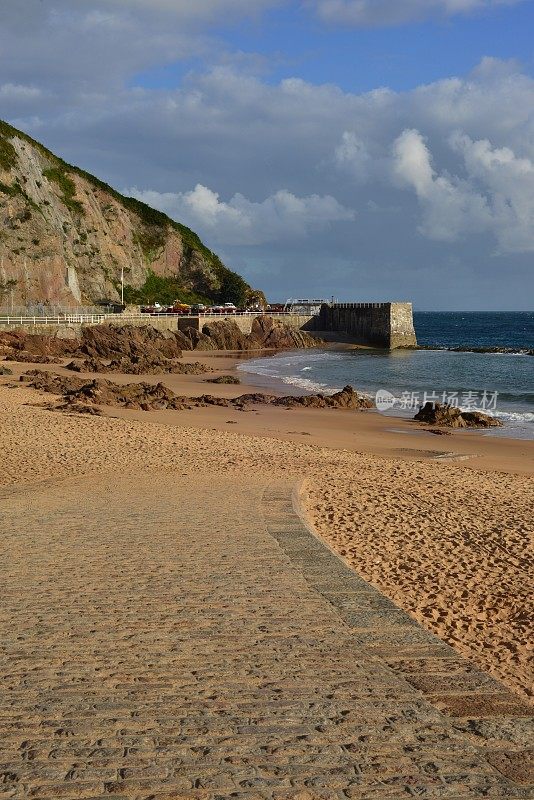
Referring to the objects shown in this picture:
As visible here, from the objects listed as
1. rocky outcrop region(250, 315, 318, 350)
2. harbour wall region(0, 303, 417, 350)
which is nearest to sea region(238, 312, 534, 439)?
rocky outcrop region(250, 315, 318, 350)

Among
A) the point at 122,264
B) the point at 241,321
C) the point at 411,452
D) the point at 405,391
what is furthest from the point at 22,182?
the point at 411,452

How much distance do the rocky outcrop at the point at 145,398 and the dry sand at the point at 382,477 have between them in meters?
1.05

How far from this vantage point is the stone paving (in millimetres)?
4695

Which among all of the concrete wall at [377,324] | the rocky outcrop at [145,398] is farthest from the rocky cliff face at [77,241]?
the rocky outcrop at [145,398]

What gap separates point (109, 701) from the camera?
18.5 feet

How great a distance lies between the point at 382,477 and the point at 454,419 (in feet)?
36.9

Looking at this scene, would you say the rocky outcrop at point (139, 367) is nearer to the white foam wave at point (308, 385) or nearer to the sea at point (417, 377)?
the sea at point (417, 377)

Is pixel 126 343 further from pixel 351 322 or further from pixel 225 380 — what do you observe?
pixel 351 322

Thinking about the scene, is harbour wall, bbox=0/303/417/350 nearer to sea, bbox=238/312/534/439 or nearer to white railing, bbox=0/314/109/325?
sea, bbox=238/312/534/439

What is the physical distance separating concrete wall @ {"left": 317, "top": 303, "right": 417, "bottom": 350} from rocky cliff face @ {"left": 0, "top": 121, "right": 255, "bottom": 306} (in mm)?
15234

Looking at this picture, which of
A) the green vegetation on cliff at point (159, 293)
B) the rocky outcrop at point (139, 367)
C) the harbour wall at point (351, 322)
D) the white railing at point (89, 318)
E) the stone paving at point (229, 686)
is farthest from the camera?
the green vegetation on cliff at point (159, 293)

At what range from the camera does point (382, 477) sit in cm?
1614

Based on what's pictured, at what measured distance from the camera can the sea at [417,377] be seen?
33.7 meters

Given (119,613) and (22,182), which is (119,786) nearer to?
(119,613)
